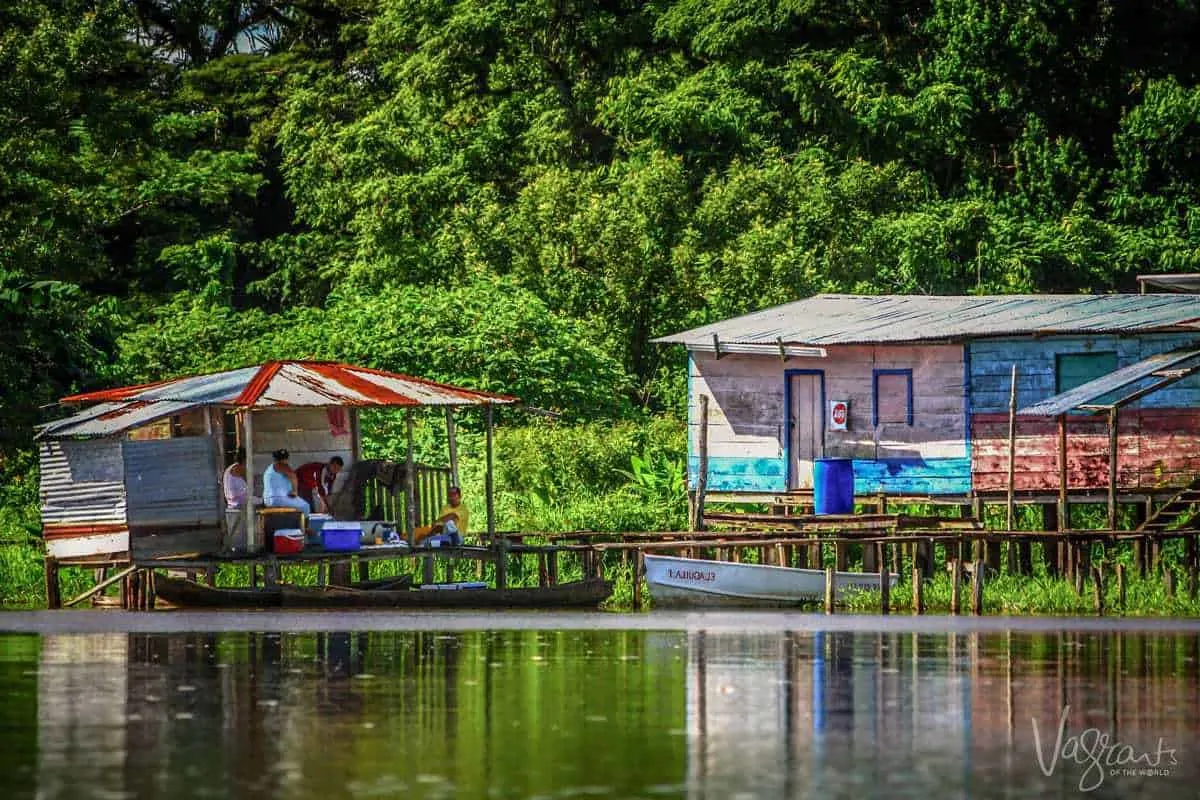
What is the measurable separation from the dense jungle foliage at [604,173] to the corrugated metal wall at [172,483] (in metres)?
10.4

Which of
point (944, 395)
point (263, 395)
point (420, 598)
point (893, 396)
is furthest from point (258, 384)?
point (944, 395)

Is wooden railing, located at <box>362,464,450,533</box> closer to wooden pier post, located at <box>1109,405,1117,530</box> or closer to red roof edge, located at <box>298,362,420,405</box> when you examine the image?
red roof edge, located at <box>298,362,420,405</box>

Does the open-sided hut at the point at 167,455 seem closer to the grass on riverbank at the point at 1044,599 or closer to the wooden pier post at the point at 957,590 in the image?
the grass on riverbank at the point at 1044,599

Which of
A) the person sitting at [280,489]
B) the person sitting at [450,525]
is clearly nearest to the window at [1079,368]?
the person sitting at [450,525]

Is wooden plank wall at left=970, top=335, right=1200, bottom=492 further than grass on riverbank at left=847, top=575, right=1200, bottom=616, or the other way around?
wooden plank wall at left=970, top=335, right=1200, bottom=492

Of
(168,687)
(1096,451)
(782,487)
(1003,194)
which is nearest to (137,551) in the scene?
(168,687)

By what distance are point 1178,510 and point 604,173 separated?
1871 centimetres

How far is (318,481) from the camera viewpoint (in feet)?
106

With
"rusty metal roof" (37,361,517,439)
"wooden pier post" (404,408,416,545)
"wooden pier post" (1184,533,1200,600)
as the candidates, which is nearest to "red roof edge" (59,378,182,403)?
"rusty metal roof" (37,361,517,439)

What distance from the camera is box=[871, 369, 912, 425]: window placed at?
119ft

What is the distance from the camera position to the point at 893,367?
36.6 meters

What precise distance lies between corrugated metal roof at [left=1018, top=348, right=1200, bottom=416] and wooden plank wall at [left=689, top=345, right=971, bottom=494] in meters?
2.22

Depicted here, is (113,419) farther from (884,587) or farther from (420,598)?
(884,587)

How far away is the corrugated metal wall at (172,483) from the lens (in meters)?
29.8
